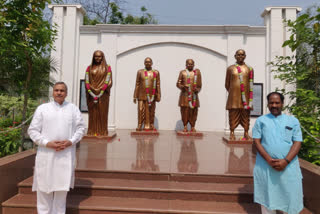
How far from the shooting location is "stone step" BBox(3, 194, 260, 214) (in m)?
3.00

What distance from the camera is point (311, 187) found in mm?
3107

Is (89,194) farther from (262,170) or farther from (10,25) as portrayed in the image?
(10,25)

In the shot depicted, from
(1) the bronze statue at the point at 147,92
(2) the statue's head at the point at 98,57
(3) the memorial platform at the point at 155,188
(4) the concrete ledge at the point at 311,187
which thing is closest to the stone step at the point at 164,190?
(3) the memorial platform at the point at 155,188

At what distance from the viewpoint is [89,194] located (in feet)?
11.0

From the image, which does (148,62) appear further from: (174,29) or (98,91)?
(174,29)

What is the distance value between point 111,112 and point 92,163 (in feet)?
18.9

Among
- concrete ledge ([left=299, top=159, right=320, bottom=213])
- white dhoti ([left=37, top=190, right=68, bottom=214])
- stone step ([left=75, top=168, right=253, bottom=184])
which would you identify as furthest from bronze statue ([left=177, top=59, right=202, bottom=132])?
white dhoti ([left=37, top=190, right=68, bottom=214])

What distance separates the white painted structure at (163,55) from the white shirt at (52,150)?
6896mm

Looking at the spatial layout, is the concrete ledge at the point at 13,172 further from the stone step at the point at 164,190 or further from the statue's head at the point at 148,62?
the statue's head at the point at 148,62

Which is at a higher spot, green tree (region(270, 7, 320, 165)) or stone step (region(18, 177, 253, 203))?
green tree (region(270, 7, 320, 165))

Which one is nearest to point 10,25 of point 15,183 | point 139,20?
point 15,183

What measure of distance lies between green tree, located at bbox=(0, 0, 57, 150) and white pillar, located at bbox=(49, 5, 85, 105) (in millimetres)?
3888

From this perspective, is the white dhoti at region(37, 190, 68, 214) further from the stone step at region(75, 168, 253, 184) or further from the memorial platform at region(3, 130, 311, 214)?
the stone step at region(75, 168, 253, 184)

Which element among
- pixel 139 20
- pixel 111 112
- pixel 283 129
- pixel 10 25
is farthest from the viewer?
pixel 139 20
